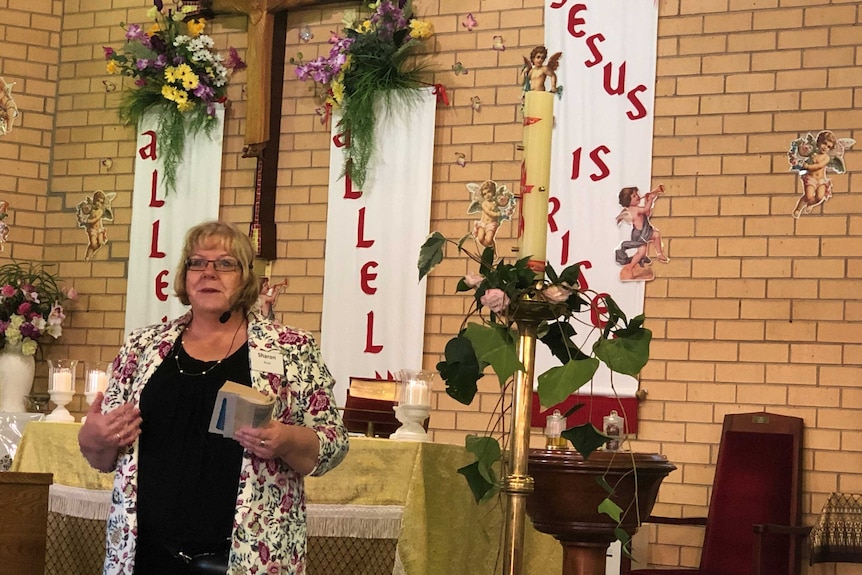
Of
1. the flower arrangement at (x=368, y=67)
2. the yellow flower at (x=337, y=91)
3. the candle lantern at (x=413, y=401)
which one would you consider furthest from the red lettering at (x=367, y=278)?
the candle lantern at (x=413, y=401)

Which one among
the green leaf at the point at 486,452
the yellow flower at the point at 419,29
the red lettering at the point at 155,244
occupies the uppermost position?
the yellow flower at the point at 419,29

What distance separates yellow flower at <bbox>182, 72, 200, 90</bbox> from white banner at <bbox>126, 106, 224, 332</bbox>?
0.17 m

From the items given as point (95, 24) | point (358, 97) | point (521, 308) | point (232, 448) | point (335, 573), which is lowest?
point (335, 573)

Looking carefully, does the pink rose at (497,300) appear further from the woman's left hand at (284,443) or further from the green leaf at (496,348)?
the woman's left hand at (284,443)

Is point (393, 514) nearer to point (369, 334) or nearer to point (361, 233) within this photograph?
point (369, 334)

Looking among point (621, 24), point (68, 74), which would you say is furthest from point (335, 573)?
point (68, 74)

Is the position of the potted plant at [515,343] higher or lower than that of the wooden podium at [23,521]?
higher

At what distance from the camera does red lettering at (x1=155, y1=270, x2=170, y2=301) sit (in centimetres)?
624

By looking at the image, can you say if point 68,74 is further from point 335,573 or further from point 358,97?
point 335,573

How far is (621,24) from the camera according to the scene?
543cm

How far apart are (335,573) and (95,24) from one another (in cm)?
411

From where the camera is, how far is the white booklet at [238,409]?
2346mm

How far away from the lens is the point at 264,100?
19.7 feet

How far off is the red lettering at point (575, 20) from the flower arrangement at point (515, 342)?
146 inches
